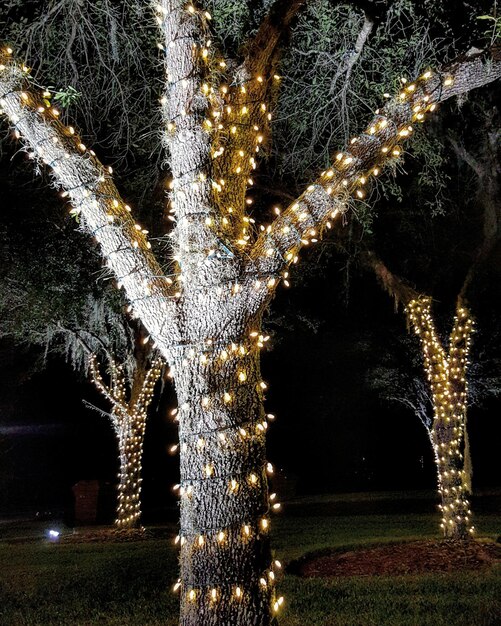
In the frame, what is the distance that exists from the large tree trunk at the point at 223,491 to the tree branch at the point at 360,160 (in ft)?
2.23

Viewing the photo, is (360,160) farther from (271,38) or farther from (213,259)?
(271,38)

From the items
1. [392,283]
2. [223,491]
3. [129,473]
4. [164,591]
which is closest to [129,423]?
[129,473]

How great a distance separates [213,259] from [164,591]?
5.32 metres

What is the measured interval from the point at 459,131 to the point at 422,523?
345 inches

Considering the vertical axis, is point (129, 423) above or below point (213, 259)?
above

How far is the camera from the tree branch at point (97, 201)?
4.13m

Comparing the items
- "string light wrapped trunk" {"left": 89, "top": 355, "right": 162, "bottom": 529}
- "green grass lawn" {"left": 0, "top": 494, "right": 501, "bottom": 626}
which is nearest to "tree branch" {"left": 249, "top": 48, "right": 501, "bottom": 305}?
"green grass lawn" {"left": 0, "top": 494, "right": 501, "bottom": 626}

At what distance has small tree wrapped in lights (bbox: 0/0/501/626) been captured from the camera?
151 inches

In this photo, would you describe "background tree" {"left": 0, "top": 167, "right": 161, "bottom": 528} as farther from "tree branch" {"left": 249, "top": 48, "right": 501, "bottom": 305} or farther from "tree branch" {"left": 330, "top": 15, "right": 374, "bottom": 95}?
"tree branch" {"left": 249, "top": 48, "right": 501, "bottom": 305}

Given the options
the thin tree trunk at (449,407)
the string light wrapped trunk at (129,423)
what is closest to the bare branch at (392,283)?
the thin tree trunk at (449,407)

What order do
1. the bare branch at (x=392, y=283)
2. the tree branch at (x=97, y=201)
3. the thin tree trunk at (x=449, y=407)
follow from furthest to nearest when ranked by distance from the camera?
the bare branch at (x=392, y=283)
the thin tree trunk at (x=449, y=407)
the tree branch at (x=97, y=201)

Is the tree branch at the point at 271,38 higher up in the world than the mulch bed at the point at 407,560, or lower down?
higher up

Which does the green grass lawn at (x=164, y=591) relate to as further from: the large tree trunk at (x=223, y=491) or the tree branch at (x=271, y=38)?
the tree branch at (x=271, y=38)

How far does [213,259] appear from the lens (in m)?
4.10
